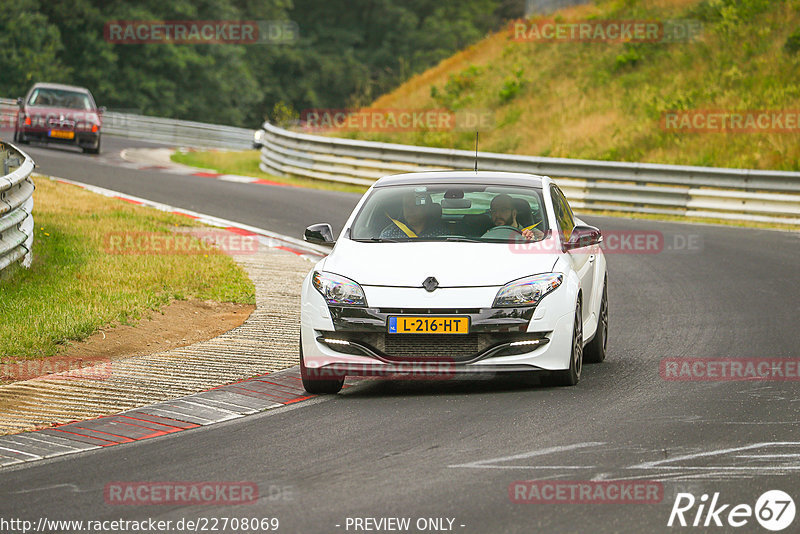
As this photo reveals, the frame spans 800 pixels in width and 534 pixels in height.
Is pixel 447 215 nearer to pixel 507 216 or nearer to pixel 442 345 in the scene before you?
pixel 507 216

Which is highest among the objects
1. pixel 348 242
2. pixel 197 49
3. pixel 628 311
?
pixel 197 49

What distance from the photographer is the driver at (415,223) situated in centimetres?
917

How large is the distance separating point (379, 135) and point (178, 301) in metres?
20.1

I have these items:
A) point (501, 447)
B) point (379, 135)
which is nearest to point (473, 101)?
point (379, 135)

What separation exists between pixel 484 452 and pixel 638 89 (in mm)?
24405

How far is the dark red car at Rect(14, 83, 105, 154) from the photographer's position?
31672 millimetres

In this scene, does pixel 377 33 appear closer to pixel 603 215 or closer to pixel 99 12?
pixel 99 12

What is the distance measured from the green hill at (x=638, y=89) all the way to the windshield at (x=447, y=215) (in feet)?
52.8

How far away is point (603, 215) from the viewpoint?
2219 centimetres

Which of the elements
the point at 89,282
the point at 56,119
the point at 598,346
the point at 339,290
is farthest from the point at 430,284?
the point at 56,119

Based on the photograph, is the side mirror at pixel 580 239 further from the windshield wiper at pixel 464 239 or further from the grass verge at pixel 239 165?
the grass verge at pixel 239 165

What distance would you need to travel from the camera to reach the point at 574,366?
8570mm

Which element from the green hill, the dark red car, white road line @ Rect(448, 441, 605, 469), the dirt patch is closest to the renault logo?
white road line @ Rect(448, 441, 605, 469)

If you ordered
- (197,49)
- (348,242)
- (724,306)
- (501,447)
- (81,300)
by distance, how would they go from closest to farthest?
(501,447) < (348,242) < (81,300) < (724,306) < (197,49)
